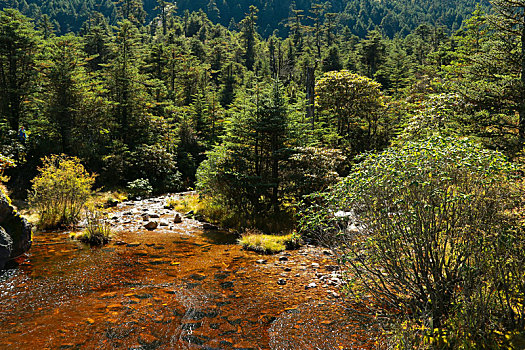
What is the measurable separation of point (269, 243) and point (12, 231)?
25.1 feet

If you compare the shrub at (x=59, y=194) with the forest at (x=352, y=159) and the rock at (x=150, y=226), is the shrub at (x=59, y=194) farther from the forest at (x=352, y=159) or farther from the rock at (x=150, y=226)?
the rock at (x=150, y=226)

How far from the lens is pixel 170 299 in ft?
21.5

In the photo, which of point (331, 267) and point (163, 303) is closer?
point (163, 303)

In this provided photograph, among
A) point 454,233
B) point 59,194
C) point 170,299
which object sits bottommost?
point 170,299

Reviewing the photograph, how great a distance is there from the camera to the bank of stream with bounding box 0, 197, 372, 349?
5105mm

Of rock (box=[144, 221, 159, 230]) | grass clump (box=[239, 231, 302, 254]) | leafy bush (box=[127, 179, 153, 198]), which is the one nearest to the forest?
leafy bush (box=[127, 179, 153, 198])

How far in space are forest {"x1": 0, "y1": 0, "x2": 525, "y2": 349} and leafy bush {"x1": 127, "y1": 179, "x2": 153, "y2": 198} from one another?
0.13 m

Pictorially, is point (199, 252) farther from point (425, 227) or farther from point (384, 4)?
point (384, 4)

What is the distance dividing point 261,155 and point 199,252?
5288 mm

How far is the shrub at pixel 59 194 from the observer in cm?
1189

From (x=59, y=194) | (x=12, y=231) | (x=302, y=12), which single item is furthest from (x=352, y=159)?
(x=302, y=12)

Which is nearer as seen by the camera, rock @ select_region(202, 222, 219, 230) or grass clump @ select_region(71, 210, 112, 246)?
grass clump @ select_region(71, 210, 112, 246)

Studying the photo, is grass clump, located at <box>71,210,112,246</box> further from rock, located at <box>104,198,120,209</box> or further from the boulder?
rock, located at <box>104,198,120,209</box>

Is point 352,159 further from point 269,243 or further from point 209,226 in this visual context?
point 209,226
